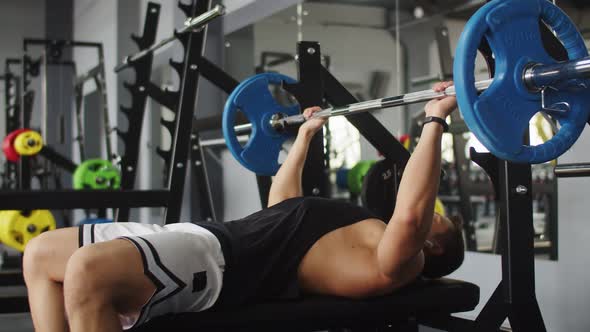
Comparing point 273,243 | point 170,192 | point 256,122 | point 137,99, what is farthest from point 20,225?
point 273,243

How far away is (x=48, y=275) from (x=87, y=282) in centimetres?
30

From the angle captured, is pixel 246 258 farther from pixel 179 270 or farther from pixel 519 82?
pixel 519 82

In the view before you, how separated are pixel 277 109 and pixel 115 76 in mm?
4361

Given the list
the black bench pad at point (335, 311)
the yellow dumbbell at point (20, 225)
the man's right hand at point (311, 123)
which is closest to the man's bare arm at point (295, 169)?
the man's right hand at point (311, 123)

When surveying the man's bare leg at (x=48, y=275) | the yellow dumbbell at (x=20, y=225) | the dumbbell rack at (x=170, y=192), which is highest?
the dumbbell rack at (x=170, y=192)

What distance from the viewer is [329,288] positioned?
5.10 feet

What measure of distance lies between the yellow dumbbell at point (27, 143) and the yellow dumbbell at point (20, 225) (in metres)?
0.94

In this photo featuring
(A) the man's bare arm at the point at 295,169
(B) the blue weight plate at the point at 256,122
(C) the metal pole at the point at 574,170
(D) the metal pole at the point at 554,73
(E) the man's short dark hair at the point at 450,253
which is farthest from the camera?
(B) the blue weight plate at the point at 256,122

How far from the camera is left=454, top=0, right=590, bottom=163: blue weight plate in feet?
3.87

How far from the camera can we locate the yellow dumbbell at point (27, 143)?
4.65m

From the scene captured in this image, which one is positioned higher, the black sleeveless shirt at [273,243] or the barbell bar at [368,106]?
the barbell bar at [368,106]

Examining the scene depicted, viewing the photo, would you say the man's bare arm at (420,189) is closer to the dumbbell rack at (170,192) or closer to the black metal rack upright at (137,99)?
the dumbbell rack at (170,192)

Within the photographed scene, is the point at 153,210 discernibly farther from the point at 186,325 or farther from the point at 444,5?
the point at 186,325

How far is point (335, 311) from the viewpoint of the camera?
4.86ft
